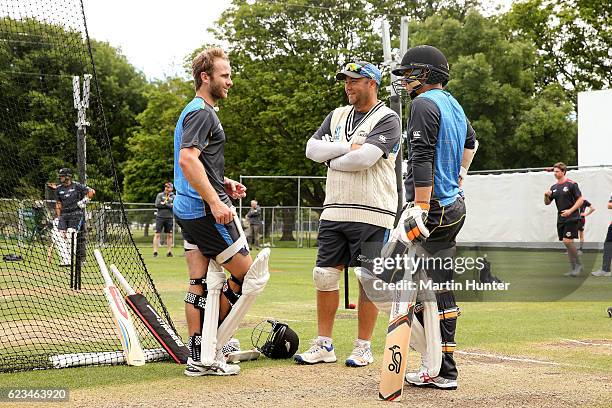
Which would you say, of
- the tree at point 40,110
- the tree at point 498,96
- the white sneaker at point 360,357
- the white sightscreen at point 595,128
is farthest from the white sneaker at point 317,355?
the tree at point 498,96

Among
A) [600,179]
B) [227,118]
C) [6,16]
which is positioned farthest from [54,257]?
[227,118]

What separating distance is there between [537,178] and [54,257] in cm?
1557

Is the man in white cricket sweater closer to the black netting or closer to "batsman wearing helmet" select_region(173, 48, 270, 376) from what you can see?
"batsman wearing helmet" select_region(173, 48, 270, 376)

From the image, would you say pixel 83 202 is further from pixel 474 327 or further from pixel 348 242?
pixel 348 242

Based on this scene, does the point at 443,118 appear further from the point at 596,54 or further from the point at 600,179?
the point at 596,54

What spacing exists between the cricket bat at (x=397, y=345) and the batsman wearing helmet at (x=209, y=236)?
1226mm

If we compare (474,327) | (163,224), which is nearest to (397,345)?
(474,327)

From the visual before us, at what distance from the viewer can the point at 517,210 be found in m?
24.7

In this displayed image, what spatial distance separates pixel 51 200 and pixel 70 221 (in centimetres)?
52

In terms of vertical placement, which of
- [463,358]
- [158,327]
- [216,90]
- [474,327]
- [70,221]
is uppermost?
[216,90]

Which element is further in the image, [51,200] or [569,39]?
[569,39]

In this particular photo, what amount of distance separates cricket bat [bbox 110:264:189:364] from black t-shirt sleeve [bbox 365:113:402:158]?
7.37 feet

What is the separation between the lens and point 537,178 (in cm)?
2436

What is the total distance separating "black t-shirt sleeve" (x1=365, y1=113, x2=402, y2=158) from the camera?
6.27m
